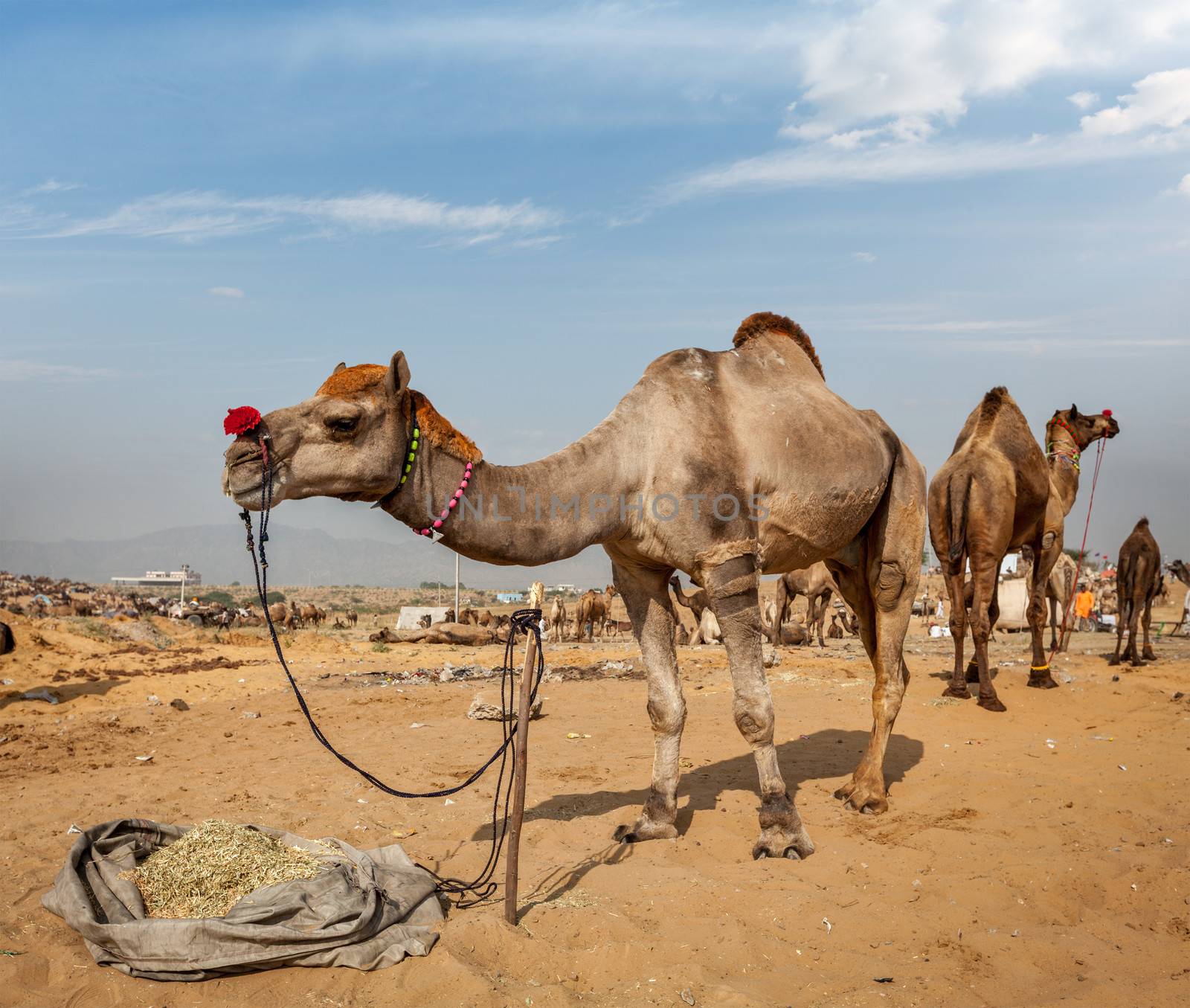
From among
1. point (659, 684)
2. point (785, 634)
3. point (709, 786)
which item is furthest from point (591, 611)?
point (659, 684)

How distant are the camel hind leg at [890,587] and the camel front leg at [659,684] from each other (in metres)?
1.61

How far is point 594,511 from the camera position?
5742 millimetres

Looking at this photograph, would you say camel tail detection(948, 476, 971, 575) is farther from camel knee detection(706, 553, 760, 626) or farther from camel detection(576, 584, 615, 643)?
camel detection(576, 584, 615, 643)

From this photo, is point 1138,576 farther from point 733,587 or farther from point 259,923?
point 259,923

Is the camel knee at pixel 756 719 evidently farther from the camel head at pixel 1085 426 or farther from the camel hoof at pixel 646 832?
the camel head at pixel 1085 426

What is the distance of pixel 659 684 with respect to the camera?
657 cm

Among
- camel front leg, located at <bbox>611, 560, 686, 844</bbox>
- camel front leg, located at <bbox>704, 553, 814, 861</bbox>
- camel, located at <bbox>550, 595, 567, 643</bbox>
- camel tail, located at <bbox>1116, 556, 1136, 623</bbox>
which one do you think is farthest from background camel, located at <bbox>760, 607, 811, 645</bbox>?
camel front leg, located at <bbox>704, 553, 814, 861</bbox>

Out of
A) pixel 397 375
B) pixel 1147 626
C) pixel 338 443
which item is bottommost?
pixel 1147 626

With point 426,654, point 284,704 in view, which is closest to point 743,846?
point 284,704

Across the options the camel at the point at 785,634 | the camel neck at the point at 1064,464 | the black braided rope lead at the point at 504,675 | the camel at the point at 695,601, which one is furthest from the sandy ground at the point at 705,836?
the camel at the point at 785,634

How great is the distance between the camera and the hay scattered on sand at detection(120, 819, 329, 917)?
15.7 ft

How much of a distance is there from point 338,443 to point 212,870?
90.8 inches

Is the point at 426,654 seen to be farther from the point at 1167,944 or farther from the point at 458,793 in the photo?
the point at 1167,944

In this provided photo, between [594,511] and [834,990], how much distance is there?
279cm
